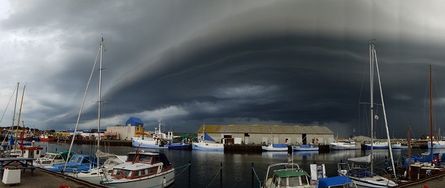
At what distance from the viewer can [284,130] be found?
13375 centimetres

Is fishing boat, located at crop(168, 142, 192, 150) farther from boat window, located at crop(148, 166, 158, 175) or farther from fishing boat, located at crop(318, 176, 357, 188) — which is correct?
fishing boat, located at crop(318, 176, 357, 188)

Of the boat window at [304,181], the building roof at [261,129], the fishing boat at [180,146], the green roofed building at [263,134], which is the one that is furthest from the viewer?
the building roof at [261,129]

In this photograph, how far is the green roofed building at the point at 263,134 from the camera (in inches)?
5054

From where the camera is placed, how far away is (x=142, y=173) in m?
32.9

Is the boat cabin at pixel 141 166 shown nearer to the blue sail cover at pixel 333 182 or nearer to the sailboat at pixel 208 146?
the blue sail cover at pixel 333 182

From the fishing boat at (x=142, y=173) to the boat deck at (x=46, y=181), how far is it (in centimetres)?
458

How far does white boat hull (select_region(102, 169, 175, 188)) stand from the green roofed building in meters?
88.1

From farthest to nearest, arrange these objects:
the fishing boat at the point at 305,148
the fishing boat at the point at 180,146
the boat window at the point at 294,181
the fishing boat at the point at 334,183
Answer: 1. the fishing boat at the point at 180,146
2. the fishing boat at the point at 305,148
3. the boat window at the point at 294,181
4. the fishing boat at the point at 334,183

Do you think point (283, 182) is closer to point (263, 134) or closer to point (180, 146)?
point (180, 146)

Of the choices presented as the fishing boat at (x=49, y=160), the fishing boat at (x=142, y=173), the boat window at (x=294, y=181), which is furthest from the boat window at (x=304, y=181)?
the fishing boat at (x=49, y=160)

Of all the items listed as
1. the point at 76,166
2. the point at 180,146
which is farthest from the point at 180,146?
the point at 76,166

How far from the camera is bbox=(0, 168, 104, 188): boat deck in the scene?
2236cm

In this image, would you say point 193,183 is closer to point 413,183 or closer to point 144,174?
point 144,174

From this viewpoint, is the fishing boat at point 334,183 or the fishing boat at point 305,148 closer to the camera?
the fishing boat at point 334,183
